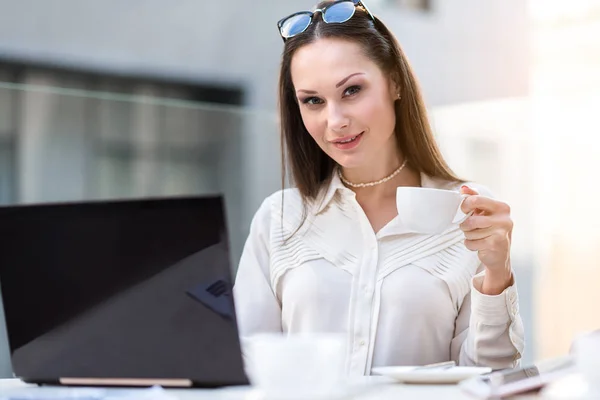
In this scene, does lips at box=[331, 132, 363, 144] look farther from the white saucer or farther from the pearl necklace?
the white saucer

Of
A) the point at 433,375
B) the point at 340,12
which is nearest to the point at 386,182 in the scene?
the point at 340,12

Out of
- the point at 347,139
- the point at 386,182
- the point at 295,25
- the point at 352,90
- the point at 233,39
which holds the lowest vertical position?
the point at 386,182

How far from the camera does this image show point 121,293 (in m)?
1.17

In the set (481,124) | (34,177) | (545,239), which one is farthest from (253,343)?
(545,239)

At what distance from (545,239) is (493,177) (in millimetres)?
681

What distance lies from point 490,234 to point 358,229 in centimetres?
48

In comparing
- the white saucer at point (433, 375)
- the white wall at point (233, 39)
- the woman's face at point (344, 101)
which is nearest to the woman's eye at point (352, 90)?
the woman's face at point (344, 101)

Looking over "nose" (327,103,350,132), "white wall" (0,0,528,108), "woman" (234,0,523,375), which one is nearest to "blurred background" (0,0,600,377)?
"white wall" (0,0,528,108)

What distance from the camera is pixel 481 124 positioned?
14.9 ft

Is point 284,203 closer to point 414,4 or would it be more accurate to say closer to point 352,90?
point 352,90

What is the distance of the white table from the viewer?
43.9 inches

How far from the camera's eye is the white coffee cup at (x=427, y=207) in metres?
1.36

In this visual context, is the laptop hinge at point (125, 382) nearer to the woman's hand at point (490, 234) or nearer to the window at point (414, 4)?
the woman's hand at point (490, 234)

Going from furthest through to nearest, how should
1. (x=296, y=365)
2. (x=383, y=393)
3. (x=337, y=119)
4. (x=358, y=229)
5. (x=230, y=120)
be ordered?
(x=230, y=120) < (x=358, y=229) < (x=337, y=119) < (x=383, y=393) < (x=296, y=365)
